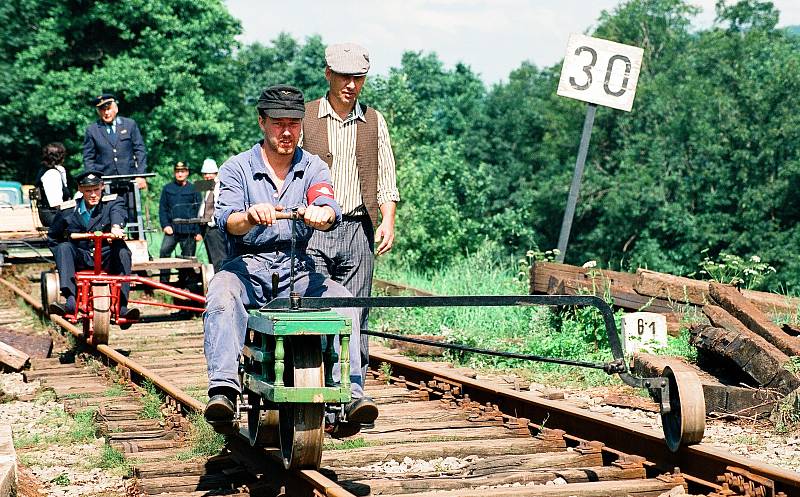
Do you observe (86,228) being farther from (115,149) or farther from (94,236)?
(115,149)

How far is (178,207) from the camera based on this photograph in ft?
52.9

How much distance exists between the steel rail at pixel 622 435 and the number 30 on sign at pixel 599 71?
4.44 m

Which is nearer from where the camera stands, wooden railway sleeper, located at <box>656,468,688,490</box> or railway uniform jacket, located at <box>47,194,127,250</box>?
wooden railway sleeper, located at <box>656,468,688,490</box>

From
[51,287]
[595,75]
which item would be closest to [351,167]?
[595,75]

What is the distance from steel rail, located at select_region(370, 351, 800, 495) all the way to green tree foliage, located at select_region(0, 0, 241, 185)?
32.2m

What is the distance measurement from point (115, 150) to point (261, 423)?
360 inches

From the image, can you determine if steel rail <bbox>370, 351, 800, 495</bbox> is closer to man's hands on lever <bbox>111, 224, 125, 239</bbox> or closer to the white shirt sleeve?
man's hands on lever <bbox>111, 224, 125, 239</bbox>

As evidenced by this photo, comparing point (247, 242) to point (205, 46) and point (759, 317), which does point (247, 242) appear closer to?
point (759, 317)

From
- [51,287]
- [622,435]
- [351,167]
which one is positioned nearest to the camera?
[622,435]

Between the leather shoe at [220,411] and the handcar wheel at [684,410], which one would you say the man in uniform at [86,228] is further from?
the handcar wheel at [684,410]

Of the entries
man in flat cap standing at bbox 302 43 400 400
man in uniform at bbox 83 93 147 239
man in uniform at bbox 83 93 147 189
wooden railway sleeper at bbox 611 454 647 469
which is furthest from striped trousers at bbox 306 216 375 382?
man in uniform at bbox 83 93 147 189

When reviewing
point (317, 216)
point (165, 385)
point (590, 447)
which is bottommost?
point (165, 385)

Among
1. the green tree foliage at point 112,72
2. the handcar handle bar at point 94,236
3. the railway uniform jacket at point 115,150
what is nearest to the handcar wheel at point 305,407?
the handcar handle bar at point 94,236

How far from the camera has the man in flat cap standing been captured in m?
6.00
